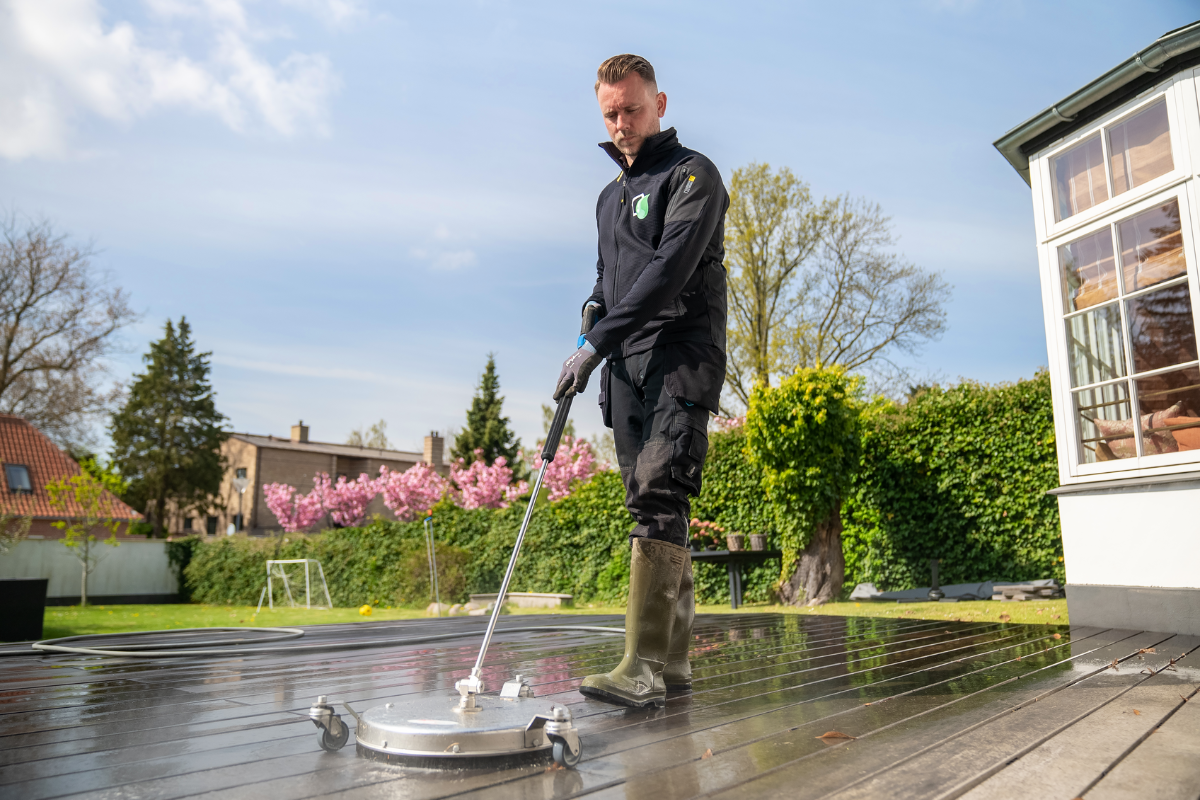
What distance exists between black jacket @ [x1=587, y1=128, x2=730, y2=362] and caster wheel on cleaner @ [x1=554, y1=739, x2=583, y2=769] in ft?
3.27

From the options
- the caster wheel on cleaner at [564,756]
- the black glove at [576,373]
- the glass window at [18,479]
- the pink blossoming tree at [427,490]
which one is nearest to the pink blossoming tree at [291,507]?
the pink blossoming tree at [427,490]

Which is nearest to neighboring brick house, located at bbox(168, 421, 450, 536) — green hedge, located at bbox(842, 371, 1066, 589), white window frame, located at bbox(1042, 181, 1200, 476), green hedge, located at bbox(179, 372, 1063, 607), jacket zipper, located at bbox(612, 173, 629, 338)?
green hedge, located at bbox(179, 372, 1063, 607)

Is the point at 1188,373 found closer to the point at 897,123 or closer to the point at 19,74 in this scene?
the point at 897,123

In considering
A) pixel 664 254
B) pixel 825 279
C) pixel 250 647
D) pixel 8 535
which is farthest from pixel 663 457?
pixel 8 535

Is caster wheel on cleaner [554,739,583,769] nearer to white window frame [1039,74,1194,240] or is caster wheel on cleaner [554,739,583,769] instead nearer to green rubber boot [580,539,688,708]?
green rubber boot [580,539,688,708]

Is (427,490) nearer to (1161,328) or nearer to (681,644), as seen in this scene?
(1161,328)

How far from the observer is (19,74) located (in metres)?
19.0

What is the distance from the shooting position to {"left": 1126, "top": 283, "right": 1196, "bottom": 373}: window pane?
3.93 m

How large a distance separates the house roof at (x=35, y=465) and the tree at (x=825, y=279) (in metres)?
20.7

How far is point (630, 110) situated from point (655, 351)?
723mm

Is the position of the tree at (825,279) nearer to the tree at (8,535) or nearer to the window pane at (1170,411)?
the window pane at (1170,411)

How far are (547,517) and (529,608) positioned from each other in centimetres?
163

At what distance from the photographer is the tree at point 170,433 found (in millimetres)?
30344

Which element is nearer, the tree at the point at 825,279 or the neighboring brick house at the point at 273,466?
the tree at the point at 825,279
